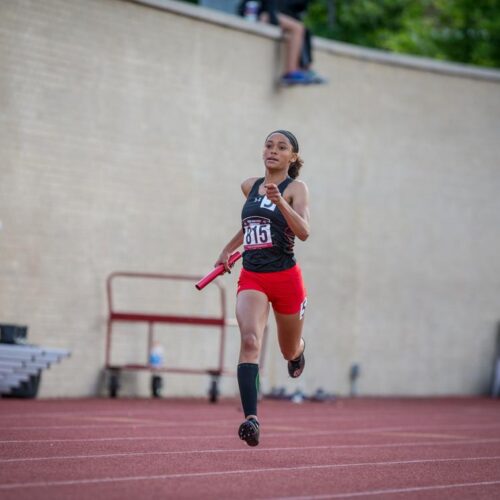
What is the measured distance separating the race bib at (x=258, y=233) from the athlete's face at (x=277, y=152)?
424mm

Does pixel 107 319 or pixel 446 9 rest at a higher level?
pixel 446 9

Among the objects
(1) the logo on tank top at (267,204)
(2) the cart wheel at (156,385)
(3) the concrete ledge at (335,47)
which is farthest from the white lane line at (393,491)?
(3) the concrete ledge at (335,47)

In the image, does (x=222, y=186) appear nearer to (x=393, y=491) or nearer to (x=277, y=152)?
(x=277, y=152)

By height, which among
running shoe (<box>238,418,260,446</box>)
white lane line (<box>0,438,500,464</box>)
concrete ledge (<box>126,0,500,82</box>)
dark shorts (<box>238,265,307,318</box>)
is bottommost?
white lane line (<box>0,438,500,464</box>)

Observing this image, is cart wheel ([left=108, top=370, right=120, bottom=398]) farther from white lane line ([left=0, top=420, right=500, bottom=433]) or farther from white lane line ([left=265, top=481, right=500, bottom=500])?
white lane line ([left=265, top=481, right=500, bottom=500])

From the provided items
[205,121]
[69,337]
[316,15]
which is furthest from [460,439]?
[316,15]

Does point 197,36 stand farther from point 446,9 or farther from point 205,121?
point 446,9

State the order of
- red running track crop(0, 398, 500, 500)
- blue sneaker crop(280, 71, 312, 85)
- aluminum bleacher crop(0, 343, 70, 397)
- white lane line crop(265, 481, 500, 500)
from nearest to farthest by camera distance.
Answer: white lane line crop(265, 481, 500, 500) < red running track crop(0, 398, 500, 500) < aluminum bleacher crop(0, 343, 70, 397) < blue sneaker crop(280, 71, 312, 85)

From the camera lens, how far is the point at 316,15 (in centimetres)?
3625

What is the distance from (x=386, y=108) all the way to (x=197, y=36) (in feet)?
13.3

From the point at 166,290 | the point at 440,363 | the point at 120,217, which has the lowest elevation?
the point at 440,363

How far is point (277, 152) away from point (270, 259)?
79 cm

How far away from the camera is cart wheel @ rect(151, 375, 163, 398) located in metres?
15.6

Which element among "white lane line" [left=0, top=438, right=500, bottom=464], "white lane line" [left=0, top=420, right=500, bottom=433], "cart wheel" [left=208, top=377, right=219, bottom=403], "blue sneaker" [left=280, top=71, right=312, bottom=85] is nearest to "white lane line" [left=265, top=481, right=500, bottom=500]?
"white lane line" [left=0, top=438, right=500, bottom=464]
